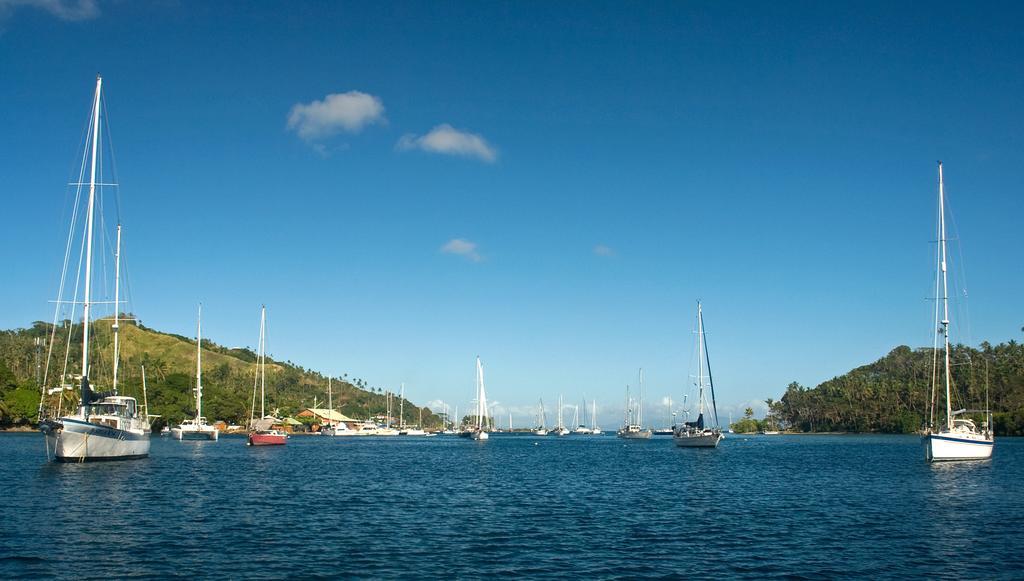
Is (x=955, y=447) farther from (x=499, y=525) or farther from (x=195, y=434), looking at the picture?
(x=195, y=434)

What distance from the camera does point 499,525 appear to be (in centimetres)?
3625

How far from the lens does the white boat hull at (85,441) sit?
60.1 meters

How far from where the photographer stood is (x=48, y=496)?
140ft

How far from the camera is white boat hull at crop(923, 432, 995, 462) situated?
69.2 meters

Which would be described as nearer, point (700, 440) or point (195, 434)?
point (700, 440)

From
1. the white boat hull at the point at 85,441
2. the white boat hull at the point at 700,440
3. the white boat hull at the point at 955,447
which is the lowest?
the white boat hull at the point at 700,440

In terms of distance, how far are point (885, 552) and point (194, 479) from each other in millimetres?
46949

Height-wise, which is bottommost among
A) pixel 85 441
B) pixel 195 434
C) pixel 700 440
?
pixel 700 440

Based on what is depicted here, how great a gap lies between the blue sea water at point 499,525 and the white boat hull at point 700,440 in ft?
157

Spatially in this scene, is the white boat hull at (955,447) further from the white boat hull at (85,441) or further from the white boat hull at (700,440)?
the white boat hull at (85,441)

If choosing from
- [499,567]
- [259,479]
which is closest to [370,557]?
[499,567]

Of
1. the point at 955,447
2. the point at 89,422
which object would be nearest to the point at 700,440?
the point at 955,447

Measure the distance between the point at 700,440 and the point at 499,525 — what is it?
83.1m

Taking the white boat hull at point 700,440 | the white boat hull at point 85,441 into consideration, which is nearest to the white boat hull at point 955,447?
the white boat hull at point 700,440
